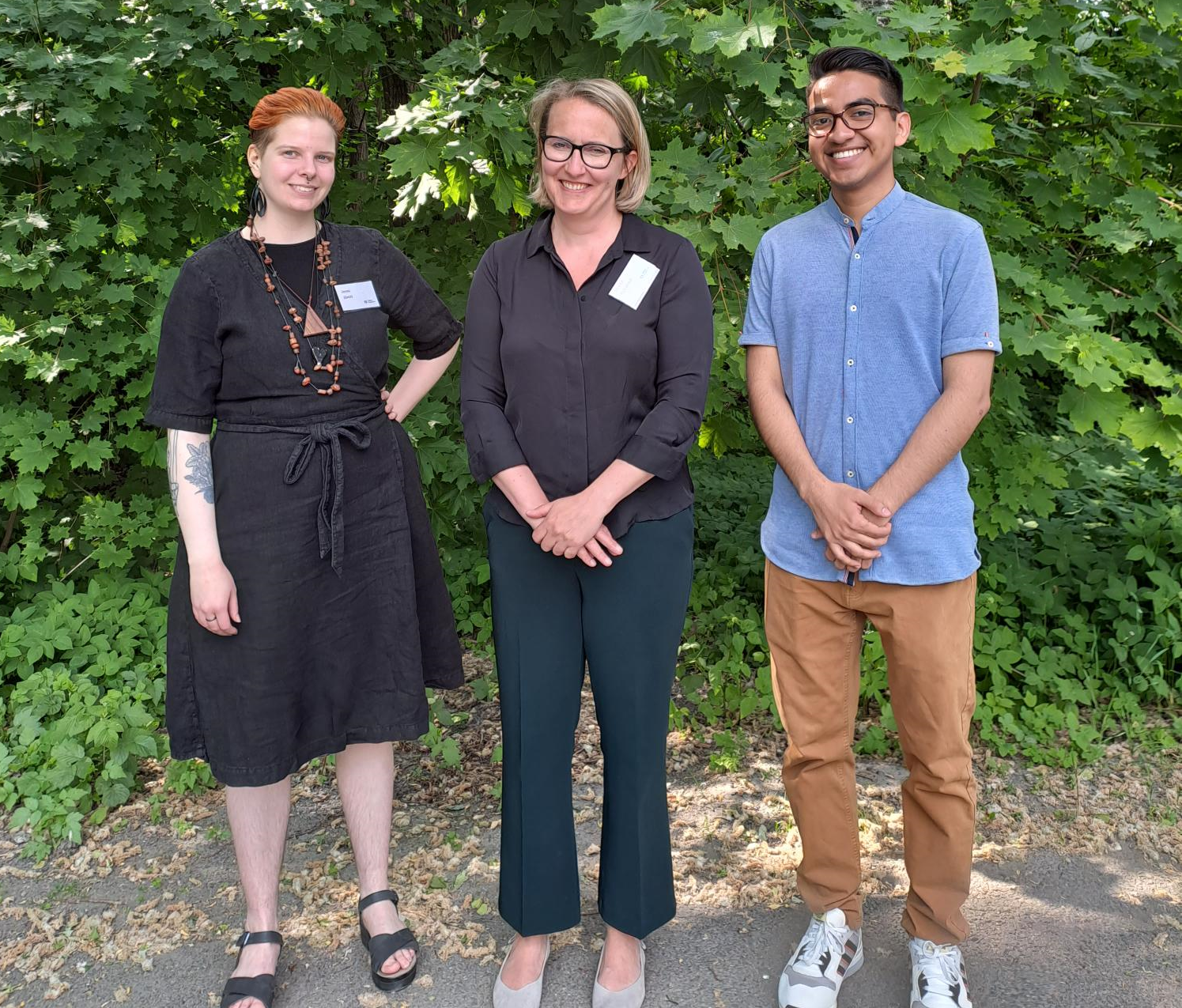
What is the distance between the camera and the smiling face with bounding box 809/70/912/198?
7.07ft

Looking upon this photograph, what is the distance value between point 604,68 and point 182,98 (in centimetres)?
179

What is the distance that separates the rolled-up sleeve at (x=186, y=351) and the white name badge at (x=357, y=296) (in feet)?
0.94

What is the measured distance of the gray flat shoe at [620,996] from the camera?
2449 millimetres

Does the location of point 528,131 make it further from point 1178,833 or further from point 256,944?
point 1178,833

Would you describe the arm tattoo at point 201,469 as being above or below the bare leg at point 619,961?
above

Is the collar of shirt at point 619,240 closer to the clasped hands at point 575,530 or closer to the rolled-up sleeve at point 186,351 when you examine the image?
the clasped hands at point 575,530

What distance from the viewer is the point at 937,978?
239 centimetres

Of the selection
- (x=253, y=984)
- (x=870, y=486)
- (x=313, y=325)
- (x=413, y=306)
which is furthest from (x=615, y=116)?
(x=253, y=984)

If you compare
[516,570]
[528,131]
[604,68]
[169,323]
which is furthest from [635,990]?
[604,68]

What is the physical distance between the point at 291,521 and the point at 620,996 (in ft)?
4.56

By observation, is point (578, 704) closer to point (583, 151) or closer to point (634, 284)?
point (634, 284)

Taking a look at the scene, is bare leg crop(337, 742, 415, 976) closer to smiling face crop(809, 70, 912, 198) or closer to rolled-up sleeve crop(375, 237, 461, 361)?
rolled-up sleeve crop(375, 237, 461, 361)

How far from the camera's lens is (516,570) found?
7.52ft

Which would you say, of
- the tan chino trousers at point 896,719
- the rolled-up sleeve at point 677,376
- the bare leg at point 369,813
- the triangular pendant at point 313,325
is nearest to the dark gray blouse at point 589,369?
the rolled-up sleeve at point 677,376
